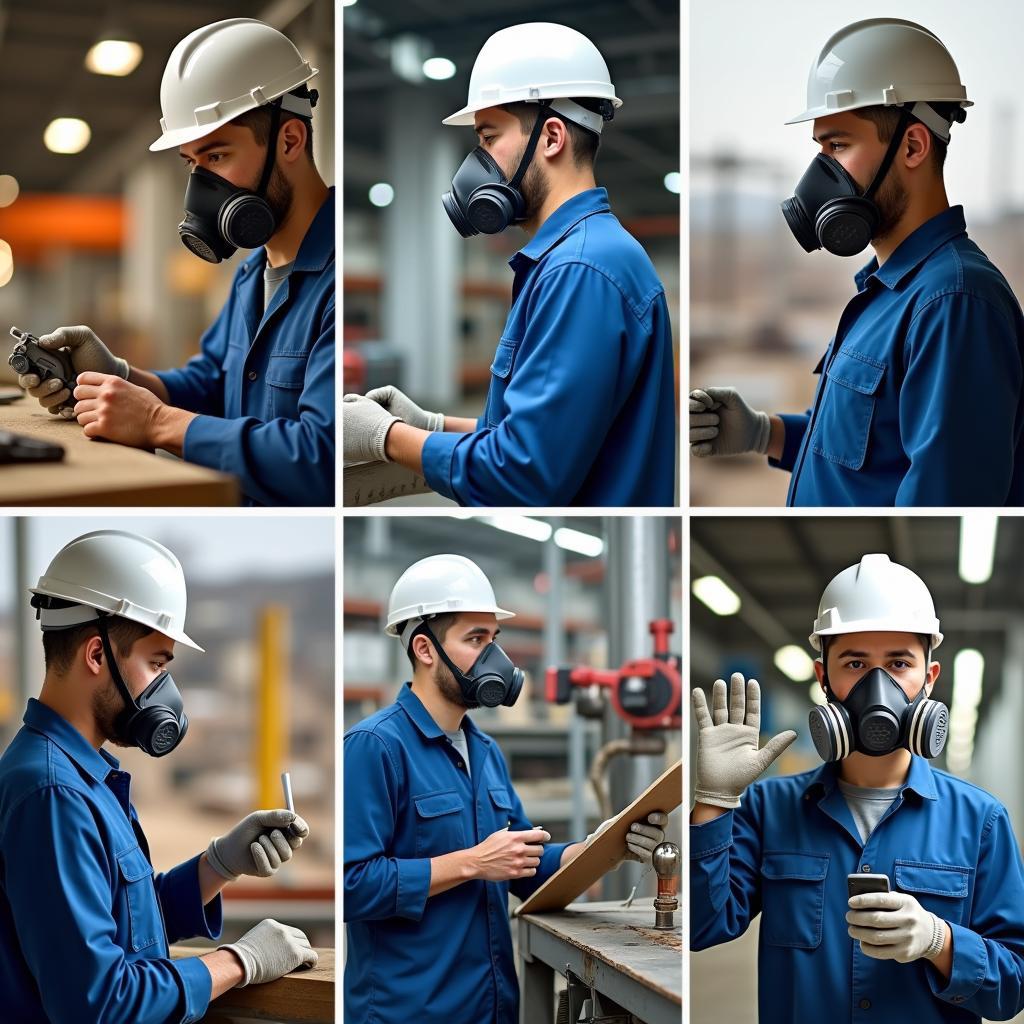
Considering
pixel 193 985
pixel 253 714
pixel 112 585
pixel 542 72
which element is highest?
pixel 542 72

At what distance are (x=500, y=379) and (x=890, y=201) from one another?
2.66 ft

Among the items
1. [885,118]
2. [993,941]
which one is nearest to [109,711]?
[993,941]

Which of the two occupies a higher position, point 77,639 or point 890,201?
point 890,201

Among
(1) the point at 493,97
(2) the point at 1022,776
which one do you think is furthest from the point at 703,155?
(2) the point at 1022,776

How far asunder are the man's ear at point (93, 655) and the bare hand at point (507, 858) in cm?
86

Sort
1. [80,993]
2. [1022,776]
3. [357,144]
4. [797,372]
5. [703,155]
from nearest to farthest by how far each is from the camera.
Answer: [80,993] → [357,144] → [703,155] → [797,372] → [1022,776]

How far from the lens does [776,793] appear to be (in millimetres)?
2395

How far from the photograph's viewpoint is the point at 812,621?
262 inches

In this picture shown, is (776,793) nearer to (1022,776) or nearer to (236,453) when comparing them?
(236,453)

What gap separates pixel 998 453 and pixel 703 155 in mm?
2064

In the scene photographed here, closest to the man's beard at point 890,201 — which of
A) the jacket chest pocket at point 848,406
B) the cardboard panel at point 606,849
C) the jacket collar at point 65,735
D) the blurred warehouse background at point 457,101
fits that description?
the jacket chest pocket at point 848,406

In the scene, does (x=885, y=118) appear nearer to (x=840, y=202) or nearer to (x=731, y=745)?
(x=840, y=202)

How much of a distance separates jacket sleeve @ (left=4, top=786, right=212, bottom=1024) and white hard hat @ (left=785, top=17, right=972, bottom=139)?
186 centimetres

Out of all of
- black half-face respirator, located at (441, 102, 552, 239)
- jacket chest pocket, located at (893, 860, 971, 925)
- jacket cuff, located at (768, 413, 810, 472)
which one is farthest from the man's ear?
jacket chest pocket, located at (893, 860, 971, 925)
